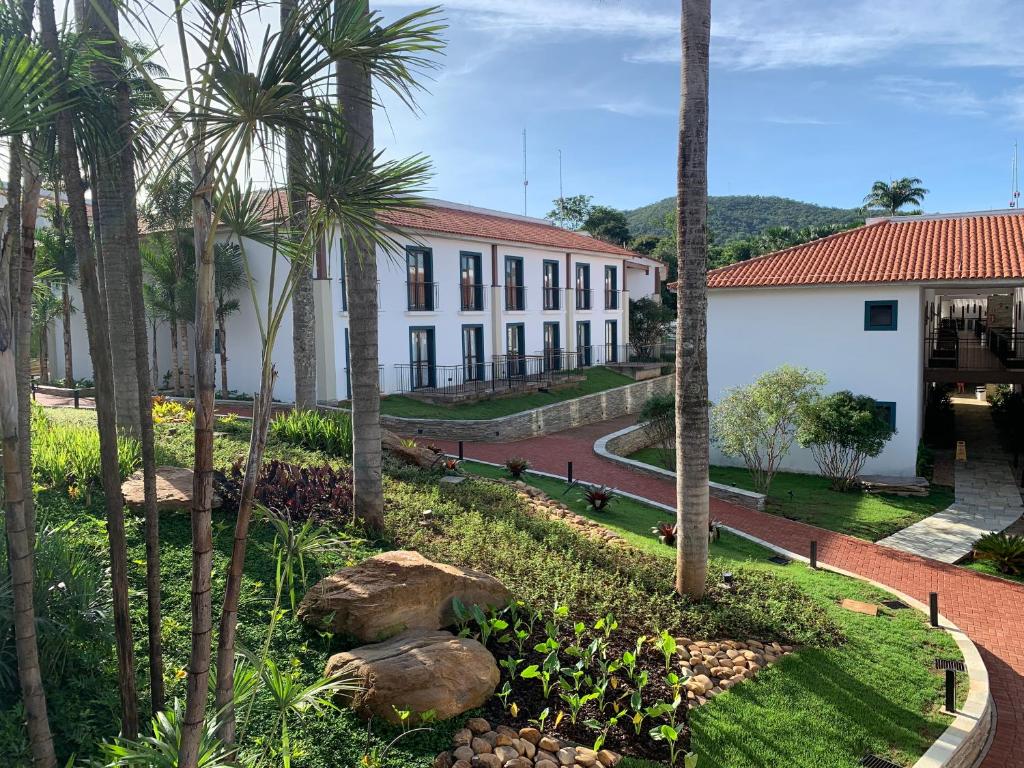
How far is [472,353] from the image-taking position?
2981 centimetres

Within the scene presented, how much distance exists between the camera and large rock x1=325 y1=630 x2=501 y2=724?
205 inches

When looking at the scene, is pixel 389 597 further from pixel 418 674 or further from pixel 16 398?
pixel 16 398

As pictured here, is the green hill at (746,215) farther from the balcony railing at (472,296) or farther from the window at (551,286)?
the balcony railing at (472,296)

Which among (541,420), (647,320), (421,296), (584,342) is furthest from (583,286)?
(541,420)

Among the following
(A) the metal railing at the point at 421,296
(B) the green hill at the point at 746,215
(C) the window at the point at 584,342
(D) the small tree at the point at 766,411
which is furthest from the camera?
Answer: (B) the green hill at the point at 746,215

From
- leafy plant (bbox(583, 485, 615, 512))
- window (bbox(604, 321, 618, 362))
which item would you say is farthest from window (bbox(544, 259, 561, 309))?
leafy plant (bbox(583, 485, 615, 512))

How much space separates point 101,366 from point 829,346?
1922cm

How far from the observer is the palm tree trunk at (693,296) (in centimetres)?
860

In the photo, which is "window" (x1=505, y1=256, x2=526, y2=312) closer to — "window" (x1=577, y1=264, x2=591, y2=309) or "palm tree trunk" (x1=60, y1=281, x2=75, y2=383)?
"window" (x1=577, y1=264, x2=591, y2=309)

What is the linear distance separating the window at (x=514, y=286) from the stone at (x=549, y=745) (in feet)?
87.0

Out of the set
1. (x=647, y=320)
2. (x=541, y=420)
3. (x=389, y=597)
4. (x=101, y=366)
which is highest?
(x=647, y=320)

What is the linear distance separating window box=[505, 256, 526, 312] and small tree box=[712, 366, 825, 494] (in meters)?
15.3

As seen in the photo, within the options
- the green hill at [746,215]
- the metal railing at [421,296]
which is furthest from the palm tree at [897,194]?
the metal railing at [421,296]

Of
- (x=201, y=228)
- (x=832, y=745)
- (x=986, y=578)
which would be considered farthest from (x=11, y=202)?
(x=986, y=578)
